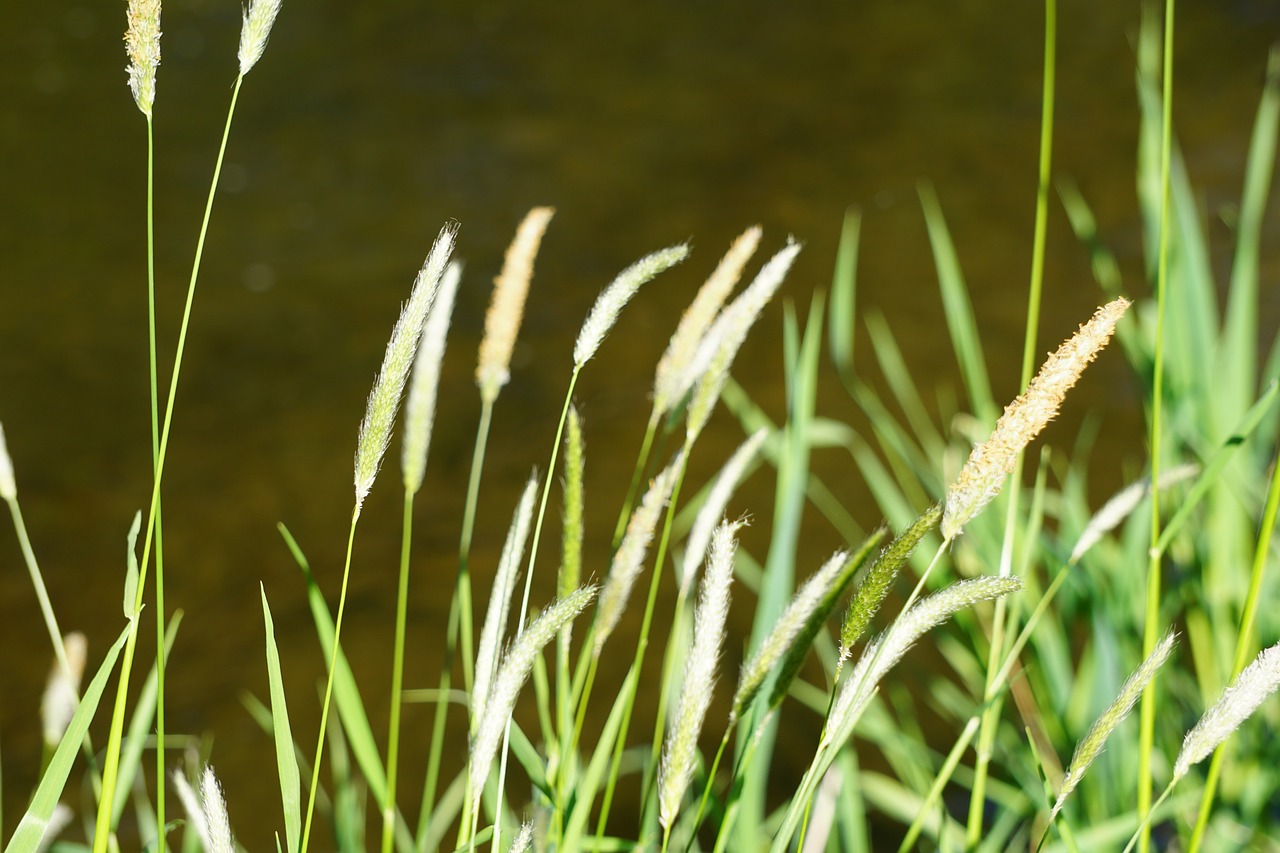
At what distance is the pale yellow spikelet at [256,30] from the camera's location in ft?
1.78

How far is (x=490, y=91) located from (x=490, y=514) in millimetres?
1920

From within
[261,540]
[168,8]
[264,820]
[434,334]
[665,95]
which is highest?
[168,8]

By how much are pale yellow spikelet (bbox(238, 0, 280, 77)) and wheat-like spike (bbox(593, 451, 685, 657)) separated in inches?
11.3

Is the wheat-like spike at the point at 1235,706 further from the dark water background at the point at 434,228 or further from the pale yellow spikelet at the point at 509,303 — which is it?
the dark water background at the point at 434,228

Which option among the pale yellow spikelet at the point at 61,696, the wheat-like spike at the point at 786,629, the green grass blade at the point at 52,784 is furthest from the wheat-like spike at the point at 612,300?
the pale yellow spikelet at the point at 61,696

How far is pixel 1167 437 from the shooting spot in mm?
1227

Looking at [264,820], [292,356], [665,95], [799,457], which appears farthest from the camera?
[665,95]

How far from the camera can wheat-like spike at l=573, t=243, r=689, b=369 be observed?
1.96 ft

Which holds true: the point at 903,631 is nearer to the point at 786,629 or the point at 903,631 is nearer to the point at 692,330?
the point at 786,629

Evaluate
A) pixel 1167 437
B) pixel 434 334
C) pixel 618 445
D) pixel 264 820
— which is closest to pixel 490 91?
pixel 618 445


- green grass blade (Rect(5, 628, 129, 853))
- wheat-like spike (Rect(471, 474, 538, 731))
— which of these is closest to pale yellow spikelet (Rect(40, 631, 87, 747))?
green grass blade (Rect(5, 628, 129, 853))

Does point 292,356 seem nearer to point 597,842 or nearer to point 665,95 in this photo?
point 665,95

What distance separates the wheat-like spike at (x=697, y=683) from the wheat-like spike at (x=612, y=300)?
0.40 feet

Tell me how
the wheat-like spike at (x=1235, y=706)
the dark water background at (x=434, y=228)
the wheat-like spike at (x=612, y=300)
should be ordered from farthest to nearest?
the dark water background at (x=434, y=228) < the wheat-like spike at (x=612, y=300) < the wheat-like spike at (x=1235, y=706)
